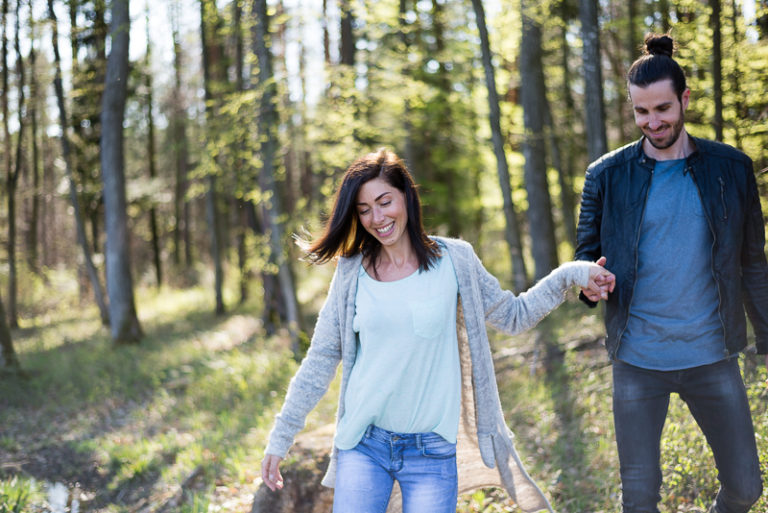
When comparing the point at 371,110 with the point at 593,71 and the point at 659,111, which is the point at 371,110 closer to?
the point at 593,71

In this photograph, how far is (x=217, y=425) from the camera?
29.1 feet

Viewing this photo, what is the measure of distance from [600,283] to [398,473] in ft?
4.30

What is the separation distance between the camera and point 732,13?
9250 millimetres

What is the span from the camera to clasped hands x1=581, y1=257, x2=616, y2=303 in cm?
325

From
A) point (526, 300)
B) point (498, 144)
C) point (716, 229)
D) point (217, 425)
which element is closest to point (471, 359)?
point (526, 300)

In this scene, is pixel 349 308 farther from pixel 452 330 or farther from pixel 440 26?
pixel 440 26

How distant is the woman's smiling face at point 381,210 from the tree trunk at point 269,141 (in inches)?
297

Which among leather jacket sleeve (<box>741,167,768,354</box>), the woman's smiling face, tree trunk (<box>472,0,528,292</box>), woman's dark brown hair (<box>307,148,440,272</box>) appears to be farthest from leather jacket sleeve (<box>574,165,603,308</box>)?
tree trunk (<box>472,0,528,292</box>)

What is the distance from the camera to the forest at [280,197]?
711cm

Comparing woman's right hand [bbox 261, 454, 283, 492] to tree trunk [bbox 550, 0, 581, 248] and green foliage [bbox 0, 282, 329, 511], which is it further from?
tree trunk [bbox 550, 0, 581, 248]

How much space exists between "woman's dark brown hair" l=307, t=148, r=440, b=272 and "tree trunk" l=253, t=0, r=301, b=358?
294 inches

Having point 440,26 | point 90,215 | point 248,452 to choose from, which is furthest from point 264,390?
point 90,215

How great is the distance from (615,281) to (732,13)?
306 inches

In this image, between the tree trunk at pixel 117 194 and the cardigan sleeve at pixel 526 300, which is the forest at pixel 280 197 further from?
the cardigan sleeve at pixel 526 300
